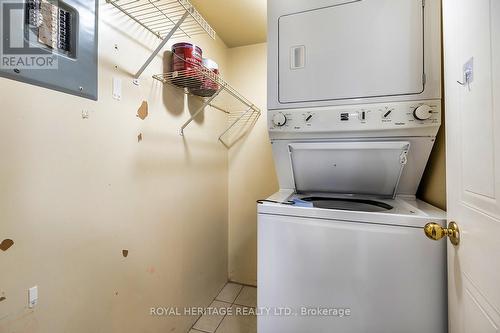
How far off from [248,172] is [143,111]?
1439 mm

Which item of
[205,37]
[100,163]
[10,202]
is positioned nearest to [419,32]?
[205,37]

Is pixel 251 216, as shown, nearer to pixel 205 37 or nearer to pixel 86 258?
pixel 86 258

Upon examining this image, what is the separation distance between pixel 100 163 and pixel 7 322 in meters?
0.71

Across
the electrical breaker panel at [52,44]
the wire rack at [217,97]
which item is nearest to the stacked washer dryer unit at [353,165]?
the wire rack at [217,97]

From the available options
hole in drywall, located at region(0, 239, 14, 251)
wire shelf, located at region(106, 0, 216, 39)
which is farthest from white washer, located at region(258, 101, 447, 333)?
hole in drywall, located at region(0, 239, 14, 251)

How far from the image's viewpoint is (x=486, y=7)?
66cm

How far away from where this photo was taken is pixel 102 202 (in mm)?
1210

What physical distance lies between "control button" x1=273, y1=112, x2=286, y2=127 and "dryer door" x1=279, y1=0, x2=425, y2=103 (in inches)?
4.1

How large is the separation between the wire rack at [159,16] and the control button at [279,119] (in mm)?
646

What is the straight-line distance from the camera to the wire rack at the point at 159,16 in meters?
1.23

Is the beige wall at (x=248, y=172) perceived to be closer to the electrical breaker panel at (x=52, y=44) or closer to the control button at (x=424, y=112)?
the control button at (x=424, y=112)

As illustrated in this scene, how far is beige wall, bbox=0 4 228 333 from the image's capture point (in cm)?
88

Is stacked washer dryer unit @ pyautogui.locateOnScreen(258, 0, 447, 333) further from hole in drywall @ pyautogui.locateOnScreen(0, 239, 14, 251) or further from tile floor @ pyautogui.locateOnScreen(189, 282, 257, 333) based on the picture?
hole in drywall @ pyautogui.locateOnScreen(0, 239, 14, 251)

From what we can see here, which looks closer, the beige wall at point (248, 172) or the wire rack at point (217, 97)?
the wire rack at point (217, 97)
